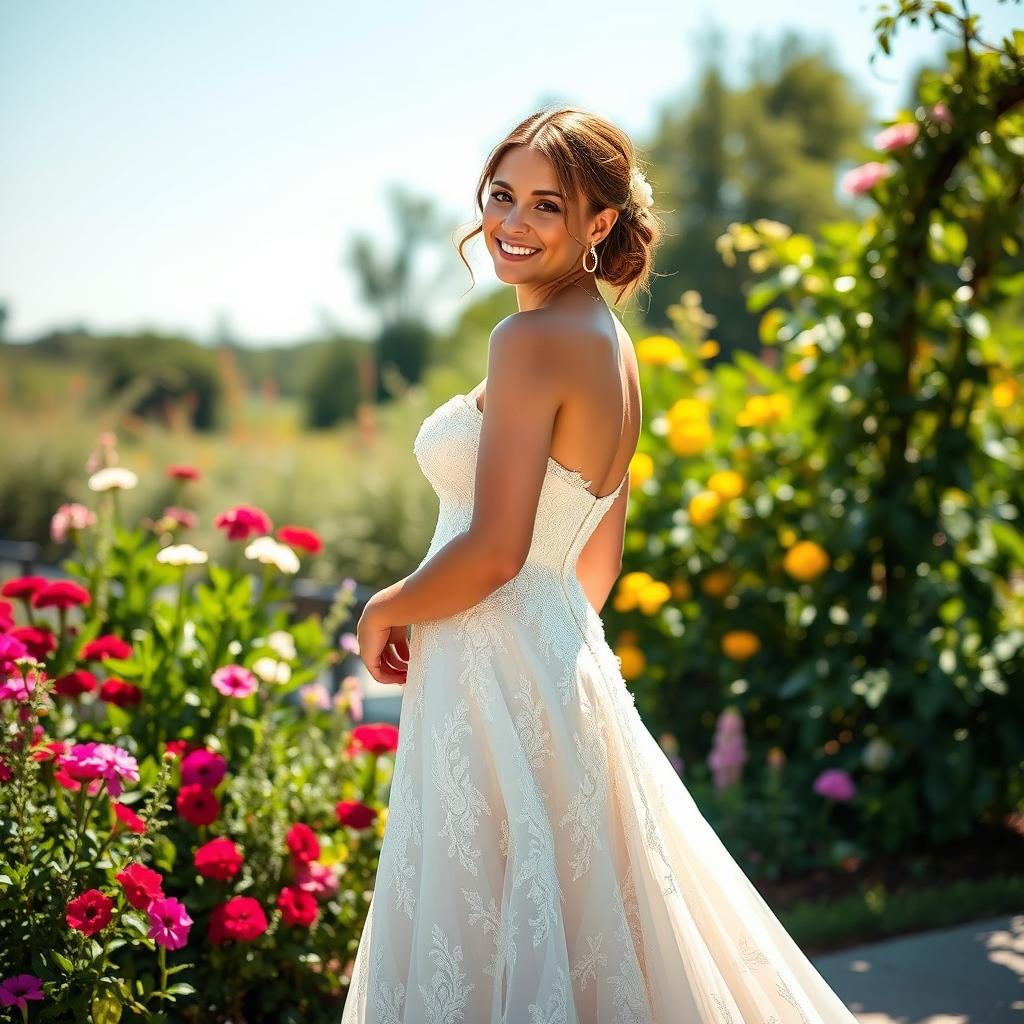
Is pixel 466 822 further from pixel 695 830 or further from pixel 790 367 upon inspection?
pixel 790 367

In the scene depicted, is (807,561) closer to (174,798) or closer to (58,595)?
(174,798)

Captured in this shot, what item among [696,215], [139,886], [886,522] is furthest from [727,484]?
[696,215]

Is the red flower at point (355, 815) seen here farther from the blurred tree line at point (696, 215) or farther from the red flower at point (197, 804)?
the blurred tree line at point (696, 215)

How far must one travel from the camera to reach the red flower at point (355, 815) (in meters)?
2.86

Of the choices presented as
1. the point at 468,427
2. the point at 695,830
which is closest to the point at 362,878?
the point at 695,830

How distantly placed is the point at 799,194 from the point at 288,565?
32.6 metres

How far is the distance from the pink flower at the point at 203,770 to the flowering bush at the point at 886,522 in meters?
Result: 2.11

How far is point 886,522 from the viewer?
408 cm

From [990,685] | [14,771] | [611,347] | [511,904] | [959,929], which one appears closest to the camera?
[511,904]

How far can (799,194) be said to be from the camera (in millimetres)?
33281

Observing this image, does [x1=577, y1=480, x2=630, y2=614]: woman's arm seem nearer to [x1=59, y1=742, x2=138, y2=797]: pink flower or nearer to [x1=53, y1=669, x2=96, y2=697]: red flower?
[x1=59, y1=742, x2=138, y2=797]: pink flower

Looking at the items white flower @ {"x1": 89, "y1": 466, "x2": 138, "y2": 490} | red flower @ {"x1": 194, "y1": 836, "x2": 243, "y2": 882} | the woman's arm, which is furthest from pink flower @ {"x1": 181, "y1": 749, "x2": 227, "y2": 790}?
white flower @ {"x1": 89, "y1": 466, "x2": 138, "y2": 490}

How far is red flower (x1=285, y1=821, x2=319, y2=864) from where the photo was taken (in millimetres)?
2764

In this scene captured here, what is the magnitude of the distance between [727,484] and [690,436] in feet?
0.98
